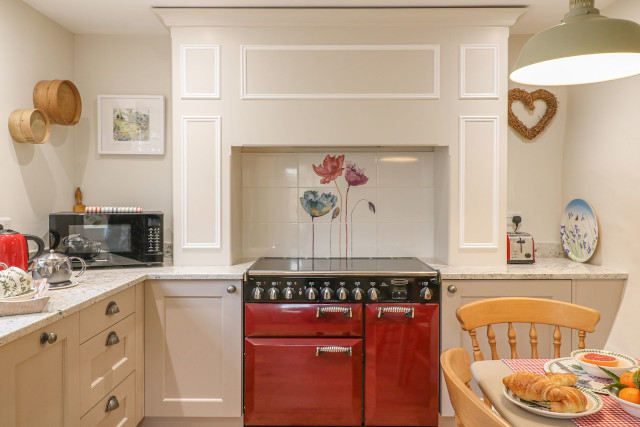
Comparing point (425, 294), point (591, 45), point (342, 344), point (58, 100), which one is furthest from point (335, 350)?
point (58, 100)

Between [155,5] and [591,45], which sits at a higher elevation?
[155,5]

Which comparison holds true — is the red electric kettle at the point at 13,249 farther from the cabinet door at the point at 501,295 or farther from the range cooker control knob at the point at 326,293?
the cabinet door at the point at 501,295

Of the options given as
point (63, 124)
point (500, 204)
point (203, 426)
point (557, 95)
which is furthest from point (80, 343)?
point (557, 95)

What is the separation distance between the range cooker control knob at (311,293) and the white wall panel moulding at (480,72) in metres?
1.33

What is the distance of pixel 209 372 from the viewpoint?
2.38 metres

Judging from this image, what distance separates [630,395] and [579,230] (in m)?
1.90

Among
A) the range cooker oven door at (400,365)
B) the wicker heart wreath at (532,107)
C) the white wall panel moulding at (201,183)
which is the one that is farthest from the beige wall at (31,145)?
the wicker heart wreath at (532,107)

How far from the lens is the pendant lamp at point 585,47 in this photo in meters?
1.08

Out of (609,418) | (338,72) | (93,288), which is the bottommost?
(609,418)

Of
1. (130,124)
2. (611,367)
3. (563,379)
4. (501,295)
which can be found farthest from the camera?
(130,124)

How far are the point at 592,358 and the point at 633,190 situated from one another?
1336 mm

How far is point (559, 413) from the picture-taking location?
1.01m

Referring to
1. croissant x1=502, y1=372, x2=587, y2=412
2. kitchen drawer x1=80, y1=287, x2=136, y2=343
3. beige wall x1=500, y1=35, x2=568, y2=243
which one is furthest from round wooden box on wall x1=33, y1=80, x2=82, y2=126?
beige wall x1=500, y1=35, x2=568, y2=243

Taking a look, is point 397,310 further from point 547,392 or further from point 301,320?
point 547,392
